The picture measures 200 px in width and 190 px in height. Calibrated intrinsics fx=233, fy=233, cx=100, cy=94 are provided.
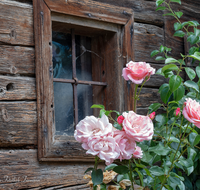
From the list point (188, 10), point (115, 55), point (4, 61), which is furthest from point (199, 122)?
point (188, 10)

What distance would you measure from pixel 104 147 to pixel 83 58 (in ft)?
3.57

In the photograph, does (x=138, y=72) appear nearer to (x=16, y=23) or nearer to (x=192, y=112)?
(x=192, y=112)

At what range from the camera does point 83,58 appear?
1.73 m

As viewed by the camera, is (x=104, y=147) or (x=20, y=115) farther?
(x=20, y=115)

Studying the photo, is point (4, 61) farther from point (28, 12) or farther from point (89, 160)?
point (89, 160)

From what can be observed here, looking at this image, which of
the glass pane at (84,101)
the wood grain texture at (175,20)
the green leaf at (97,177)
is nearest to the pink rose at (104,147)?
the green leaf at (97,177)

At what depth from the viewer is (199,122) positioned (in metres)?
0.85

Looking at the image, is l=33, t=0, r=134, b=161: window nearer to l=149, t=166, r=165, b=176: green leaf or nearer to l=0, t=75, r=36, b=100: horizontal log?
l=0, t=75, r=36, b=100: horizontal log

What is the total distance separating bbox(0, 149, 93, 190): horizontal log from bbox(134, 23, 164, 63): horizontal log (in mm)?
919

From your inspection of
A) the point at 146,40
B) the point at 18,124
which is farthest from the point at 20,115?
the point at 146,40

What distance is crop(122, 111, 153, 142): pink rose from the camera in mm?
751

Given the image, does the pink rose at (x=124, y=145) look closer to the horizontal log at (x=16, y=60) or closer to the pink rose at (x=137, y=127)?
the pink rose at (x=137, y=127)

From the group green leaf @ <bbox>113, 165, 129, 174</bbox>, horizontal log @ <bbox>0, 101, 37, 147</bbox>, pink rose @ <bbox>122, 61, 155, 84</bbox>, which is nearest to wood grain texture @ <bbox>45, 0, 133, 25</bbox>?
horizontal log @ <bbox>0, 101, 37, 147</bbox>

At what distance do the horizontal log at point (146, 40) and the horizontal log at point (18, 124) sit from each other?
33.4 inches
